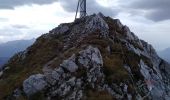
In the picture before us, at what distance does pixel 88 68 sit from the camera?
3419 centimetres

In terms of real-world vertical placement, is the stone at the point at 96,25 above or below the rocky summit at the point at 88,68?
above

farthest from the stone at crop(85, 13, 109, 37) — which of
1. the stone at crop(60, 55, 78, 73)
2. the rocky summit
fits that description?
the stone at crop(60, 55, 78, 73)

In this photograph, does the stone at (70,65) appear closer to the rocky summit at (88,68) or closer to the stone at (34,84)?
the rocky summit at (88,68)

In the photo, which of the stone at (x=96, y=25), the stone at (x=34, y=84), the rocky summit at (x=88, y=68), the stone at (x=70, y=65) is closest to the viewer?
the stone at (x=34, y=84)

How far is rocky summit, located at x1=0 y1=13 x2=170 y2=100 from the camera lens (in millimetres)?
32438

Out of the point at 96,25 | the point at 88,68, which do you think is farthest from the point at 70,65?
the point at 96,25

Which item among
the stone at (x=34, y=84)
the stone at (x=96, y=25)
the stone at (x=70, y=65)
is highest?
the stone at (x=96, y=25)

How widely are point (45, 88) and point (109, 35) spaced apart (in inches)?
523

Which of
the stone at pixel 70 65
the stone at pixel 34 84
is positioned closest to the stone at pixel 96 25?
the stone at pixel 70 65

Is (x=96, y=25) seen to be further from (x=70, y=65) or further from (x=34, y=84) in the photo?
(x=34, y=84)

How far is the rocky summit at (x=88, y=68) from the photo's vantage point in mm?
32438

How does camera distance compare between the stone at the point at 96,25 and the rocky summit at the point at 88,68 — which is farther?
the stone at the point at 96,25

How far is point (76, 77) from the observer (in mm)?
33094

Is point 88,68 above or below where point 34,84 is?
above
